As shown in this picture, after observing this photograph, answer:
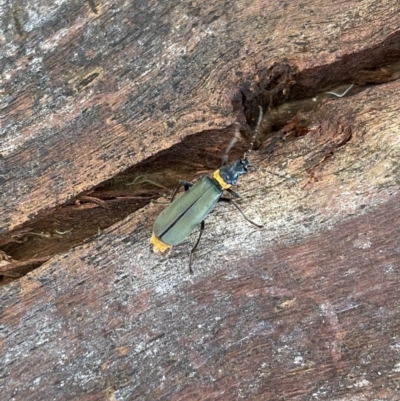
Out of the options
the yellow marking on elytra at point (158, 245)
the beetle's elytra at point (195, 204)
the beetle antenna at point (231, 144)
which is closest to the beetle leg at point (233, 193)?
the beetle's elytra at point (195, 204)

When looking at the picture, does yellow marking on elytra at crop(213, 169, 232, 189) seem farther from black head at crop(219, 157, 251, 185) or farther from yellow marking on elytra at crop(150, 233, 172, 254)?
yellow marking on elytra at crop(150, 233, 172, 254)

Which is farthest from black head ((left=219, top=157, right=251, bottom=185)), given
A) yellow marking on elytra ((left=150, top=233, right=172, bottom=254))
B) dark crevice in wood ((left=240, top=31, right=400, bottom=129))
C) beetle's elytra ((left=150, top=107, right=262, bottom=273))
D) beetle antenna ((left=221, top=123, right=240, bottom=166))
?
yellow marking on elytra ((left=150, top=233, right=172, bottom=254))

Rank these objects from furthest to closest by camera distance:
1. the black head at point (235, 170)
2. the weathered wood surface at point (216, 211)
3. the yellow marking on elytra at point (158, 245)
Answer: the black head at point (235, 170) → the yellow marking on elytra at point (158, 245) → the weathered wood surface at point (216, 211)

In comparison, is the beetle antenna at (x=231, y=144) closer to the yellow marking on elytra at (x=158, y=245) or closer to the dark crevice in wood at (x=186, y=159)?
the dark crevice in wood at (x=186, y=159)

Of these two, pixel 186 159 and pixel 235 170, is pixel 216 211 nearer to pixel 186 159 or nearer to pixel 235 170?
pixel 235 170

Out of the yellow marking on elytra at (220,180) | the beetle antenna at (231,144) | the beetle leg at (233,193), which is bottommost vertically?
the beetle leg at (233,193)

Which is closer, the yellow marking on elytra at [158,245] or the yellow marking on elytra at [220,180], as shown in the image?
the yellow marking on elytra at [158,245]

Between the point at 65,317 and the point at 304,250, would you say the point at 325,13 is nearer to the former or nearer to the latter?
the point at 304,250

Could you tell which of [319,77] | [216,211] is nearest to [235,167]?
[216,211]
